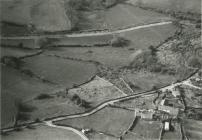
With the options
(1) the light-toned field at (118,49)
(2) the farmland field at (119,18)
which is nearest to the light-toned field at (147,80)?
(1) the light-toned field at (118,49)

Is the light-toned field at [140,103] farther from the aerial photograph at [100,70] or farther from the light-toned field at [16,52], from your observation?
the light-toned field at [16,52]

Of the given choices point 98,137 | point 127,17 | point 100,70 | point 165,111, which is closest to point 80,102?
point 98,137

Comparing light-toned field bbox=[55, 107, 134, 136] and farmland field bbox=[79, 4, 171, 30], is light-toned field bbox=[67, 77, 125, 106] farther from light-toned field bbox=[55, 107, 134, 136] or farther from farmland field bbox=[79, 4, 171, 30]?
farmland field bbox=[79, 4, 171, 30]

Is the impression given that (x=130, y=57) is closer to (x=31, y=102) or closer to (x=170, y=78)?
(x=170, y=78)

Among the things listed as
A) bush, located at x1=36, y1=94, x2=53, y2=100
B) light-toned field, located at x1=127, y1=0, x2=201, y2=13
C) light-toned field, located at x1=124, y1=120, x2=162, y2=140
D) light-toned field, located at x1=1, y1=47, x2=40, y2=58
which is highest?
light-toned field, located at x1=127, y1=0, x2=201, y2=13

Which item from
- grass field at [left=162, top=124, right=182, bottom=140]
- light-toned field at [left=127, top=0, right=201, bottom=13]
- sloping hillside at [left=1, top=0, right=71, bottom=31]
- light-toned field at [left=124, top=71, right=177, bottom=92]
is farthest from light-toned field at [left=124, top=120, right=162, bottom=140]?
light-toned field at [left=127, top=0, right=201, bottom=13]

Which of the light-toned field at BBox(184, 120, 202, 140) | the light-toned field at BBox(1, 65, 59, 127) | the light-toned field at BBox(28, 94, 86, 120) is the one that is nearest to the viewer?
the light-toned field at BBox(184, 120, 202, 140)
